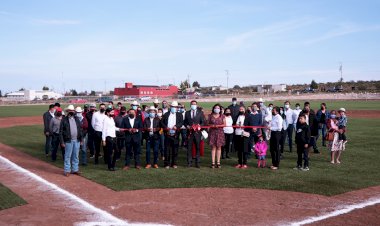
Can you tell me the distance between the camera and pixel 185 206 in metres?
7.56

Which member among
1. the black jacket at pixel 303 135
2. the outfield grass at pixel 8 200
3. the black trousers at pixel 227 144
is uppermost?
the black jacket at pixel 303 135

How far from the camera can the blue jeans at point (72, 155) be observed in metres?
10.6

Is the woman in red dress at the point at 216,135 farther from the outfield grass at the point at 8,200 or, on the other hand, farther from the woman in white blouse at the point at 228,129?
the outfield grass at the point at 8,200

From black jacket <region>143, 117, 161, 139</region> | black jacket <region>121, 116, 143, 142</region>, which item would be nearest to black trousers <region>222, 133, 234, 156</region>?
black jacket <region>143, 117, 161, 139</region>

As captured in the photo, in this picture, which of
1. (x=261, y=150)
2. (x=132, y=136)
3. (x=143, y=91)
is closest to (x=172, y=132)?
(x=132, y=136)

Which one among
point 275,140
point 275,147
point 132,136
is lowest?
point 275,147

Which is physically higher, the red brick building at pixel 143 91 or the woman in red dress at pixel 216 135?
the red brick building at pixel 143 91

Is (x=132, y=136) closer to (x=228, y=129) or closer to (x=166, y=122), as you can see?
(x=166, y=122)

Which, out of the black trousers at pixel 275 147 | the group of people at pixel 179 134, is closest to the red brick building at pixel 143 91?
the group of people at pixel 179 134

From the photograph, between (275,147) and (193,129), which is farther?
(193,129)

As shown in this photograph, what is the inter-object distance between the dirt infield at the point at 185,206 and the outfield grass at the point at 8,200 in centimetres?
18

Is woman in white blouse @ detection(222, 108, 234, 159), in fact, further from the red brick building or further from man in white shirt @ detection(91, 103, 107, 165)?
the red brick building

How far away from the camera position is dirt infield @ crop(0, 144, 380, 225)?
22.2 ft

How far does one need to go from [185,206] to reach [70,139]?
4923mm
